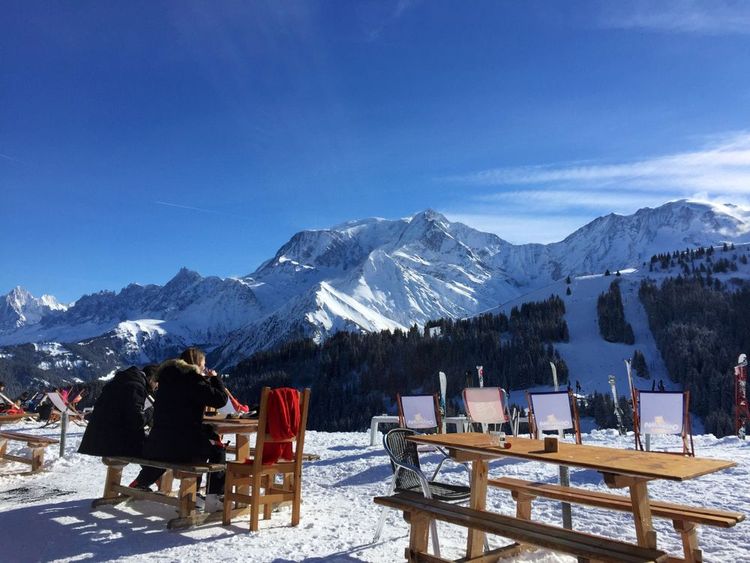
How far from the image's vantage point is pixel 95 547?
557 cm

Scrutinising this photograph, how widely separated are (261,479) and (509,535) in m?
3.23

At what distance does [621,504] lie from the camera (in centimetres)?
474

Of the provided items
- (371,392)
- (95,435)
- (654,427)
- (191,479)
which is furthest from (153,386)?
(371,392)

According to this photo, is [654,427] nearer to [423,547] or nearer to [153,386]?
[423,547]

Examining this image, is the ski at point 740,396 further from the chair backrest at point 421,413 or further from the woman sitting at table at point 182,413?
the woman sitting at table at point 182,413

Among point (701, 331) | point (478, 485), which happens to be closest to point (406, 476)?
point (478, 485)

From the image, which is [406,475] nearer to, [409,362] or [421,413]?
[421,413]

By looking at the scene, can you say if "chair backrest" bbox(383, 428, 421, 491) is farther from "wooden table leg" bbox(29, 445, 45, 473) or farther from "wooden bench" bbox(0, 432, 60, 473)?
"wooden table leg" bbox(29, 445, 45, 473)

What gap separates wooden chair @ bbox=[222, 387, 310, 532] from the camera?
624cm

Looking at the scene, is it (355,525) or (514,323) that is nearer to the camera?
(355,525)

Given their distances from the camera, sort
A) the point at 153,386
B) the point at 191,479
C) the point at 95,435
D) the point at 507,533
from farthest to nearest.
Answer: the point at 153,386 < the point at 95,435 < the point at 191,479 < the point at 507,533

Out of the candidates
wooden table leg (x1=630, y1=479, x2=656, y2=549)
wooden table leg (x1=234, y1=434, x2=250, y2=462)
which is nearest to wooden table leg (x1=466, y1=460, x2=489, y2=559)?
wooden table leg (x1=630, y1=479, x2=656, y2=549)

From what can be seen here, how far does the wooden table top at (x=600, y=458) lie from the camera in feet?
12.7

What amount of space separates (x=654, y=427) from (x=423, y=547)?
775 cm
